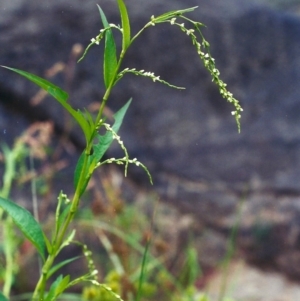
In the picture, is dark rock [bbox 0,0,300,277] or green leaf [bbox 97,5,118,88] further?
dark rock [bbox 0,0,300,277]

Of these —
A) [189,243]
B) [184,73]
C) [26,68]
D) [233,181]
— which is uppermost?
[184,73]

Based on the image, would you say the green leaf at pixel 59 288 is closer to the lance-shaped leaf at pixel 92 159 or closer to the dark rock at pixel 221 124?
the lance-shaped leaf at pixel 92 159

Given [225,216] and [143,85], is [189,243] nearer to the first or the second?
[225,216]

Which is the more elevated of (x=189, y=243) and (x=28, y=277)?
(x=189, y=243)

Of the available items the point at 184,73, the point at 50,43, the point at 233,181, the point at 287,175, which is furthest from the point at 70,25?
the point at 287,175

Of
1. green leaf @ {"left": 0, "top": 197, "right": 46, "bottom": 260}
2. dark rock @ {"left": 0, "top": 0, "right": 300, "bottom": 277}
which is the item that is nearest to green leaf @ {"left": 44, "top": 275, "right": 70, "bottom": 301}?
green leaf @ {"left": 0, "top": 197, "right": 46, "bottom": 260}

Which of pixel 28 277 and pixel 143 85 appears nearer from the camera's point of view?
pixel 28 277

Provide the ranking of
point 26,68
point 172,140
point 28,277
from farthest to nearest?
point 172,140, point 26,68, point 28,277

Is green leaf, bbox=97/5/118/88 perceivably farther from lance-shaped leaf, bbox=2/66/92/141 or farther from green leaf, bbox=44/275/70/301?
green leaf, bbox=44/275/70/301

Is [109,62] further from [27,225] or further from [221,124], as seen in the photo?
[221,124]
